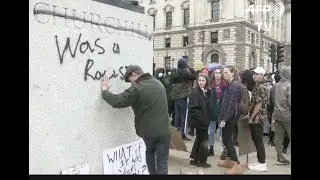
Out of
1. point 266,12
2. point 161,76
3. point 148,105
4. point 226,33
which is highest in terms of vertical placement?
point 266,12

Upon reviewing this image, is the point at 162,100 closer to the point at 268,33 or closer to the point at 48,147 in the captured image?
the point at 48,147

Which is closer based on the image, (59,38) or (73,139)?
(59,38)

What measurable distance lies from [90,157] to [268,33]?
172 ft

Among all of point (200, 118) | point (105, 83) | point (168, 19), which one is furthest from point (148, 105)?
point (168, 19)

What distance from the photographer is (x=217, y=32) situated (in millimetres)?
52625

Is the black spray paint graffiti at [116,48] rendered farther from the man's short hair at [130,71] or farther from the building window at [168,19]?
the building window at [168,19]

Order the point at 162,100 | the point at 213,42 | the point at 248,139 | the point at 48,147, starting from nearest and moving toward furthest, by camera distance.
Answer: the point at 48,147
the point at 162,100
the point at 248,139
the point at 213,42

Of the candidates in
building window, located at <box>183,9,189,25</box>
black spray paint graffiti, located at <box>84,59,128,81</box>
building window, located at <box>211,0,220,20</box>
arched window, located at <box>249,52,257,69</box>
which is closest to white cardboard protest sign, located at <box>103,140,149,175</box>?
black spray paint graffiti, located at <box>84,59,128,81</box>

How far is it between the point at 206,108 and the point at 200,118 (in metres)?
0.25

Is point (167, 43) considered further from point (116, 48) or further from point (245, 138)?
point (116, 48)

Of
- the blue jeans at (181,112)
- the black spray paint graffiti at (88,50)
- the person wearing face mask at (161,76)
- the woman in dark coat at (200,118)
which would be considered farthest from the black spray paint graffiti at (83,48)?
the person wearing face mask at (161,76)

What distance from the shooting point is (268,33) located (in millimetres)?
53531

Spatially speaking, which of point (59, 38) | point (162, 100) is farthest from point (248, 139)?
point (59, 38)

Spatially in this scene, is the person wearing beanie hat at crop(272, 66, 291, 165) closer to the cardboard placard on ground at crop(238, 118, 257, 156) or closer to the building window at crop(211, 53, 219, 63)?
the cardboard placard on ground at crop(238, 118, 257, 156)
